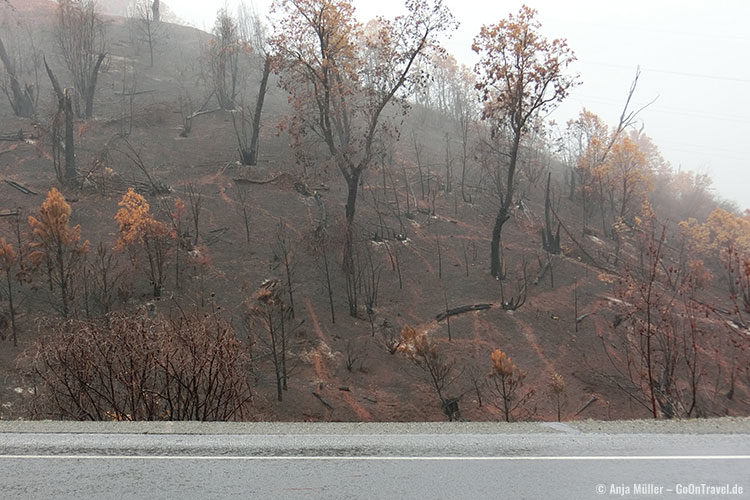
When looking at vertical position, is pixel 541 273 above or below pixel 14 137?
below

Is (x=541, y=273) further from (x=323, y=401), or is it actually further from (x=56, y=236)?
(x=56, y=236)

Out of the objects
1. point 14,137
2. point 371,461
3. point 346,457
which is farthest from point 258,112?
point 371,461

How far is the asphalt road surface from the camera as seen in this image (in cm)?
485

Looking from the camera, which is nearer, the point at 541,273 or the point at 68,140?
the point at 68,140

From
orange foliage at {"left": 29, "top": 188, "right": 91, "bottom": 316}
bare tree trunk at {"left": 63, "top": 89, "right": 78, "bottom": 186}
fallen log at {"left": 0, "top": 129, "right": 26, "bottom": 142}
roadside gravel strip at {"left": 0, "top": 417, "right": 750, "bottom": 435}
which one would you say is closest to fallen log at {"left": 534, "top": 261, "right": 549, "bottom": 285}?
roadside gravel strip at {"left": 0, "top": 417, "right": 750, "bottom": 435}

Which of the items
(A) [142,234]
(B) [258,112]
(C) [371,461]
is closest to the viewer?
(C) [371,461]

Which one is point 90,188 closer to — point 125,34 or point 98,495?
point 98,495

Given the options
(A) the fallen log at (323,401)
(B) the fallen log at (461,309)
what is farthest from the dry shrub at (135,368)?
(B) the fallen log at (461,309)

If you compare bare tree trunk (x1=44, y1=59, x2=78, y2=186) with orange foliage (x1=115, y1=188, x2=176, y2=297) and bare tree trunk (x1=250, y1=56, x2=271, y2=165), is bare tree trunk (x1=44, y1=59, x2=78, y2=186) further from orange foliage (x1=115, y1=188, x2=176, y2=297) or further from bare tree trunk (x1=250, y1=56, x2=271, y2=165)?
bare tree trunk (x1=250, y1=56, x2=271, y2=165)

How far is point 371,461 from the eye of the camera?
5453 mm

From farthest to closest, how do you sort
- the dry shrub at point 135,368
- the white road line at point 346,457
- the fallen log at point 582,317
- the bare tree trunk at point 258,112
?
the bare tree trunk at point 258,112
the fallen log at point 582,317
the dry shrub at point 135,368
the white road line at point 346,457

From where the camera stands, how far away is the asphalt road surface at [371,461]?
4852mm

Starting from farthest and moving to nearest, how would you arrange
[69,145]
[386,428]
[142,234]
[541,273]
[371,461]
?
[541,273] < [69,145] < [142,234] < [386,428] < [371,461]

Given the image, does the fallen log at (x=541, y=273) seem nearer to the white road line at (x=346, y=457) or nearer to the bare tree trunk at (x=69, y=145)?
the white road line at (x=346, y=457)
